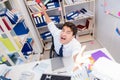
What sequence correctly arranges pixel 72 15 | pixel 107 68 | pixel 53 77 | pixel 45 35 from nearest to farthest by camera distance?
pixel 107 68
pixel 53 77
pixel 72 15
pixel 45 35

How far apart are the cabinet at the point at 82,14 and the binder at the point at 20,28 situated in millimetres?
903

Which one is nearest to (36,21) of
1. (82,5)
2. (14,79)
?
(82,5)

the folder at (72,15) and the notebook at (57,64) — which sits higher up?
the folder at (72,15)

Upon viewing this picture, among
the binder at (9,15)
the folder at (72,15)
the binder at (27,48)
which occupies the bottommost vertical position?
the binder at (27,48)

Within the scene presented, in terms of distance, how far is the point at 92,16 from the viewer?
9.30 ft

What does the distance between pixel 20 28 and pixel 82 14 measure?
4.45ft

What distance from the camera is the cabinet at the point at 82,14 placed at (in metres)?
2.70

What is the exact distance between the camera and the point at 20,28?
237 centimetres

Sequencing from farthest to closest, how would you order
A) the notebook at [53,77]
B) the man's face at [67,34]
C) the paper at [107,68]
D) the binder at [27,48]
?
1. the binder at [27,48]
2. the man's face at [67,34]
3. the notebook at [53,77]
4. the paper at [107,68]

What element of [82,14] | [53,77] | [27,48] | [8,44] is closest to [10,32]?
[8,44]

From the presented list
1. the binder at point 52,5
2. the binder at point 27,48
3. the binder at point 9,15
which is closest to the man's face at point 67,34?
the binder at point 9,15

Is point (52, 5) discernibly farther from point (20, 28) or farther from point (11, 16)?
point (11, 16)

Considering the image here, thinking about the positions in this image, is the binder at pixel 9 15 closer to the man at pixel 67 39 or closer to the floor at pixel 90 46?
the man at pixel 67 39

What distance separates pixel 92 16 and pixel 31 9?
132 centimetres
